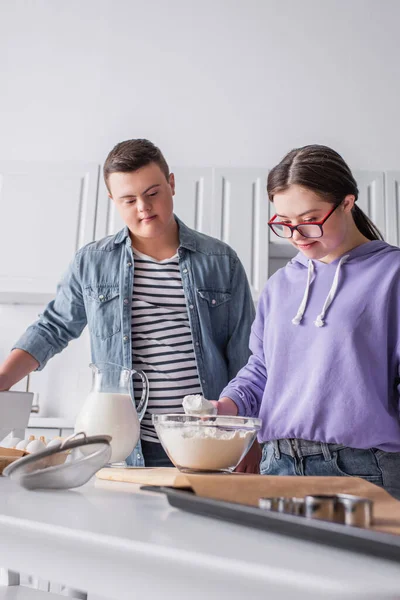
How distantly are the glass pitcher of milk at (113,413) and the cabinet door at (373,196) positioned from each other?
194 centimetres

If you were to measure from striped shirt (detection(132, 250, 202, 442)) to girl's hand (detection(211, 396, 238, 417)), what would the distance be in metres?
0.38

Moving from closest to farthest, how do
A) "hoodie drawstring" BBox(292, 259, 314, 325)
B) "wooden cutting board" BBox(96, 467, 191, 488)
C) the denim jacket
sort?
"wooden cutting board" BBox(96, 467, 191, 488)
"hoodie drawstring" BBox(292, 259, 314, 325)
the denim jacket

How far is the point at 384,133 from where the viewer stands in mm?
3248

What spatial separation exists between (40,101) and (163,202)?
222 cm

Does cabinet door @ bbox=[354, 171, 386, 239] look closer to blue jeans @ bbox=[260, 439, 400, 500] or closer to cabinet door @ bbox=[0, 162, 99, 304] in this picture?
cabinet door @ bbox=[0, 162, 99, 304]

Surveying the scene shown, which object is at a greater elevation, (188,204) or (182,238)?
(188,204)

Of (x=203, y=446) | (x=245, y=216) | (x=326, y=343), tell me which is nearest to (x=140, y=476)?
(x=203, y=446)

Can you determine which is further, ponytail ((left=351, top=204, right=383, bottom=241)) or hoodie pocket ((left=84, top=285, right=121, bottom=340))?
hoodie pocket ((left=84, top=285, right=121, bottom=340))

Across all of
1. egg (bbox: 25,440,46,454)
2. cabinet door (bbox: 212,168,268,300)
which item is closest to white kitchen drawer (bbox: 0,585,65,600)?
egg (bbox: 25,440,46,454)

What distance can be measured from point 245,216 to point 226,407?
5.65ft

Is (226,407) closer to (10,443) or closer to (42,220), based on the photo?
(10,443)

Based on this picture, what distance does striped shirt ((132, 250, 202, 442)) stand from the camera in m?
1.42

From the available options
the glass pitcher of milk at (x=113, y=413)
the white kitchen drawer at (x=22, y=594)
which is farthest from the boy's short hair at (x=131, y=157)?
the white kitchen drawer at (x=22, y=594)

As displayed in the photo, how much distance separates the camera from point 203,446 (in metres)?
0.75
